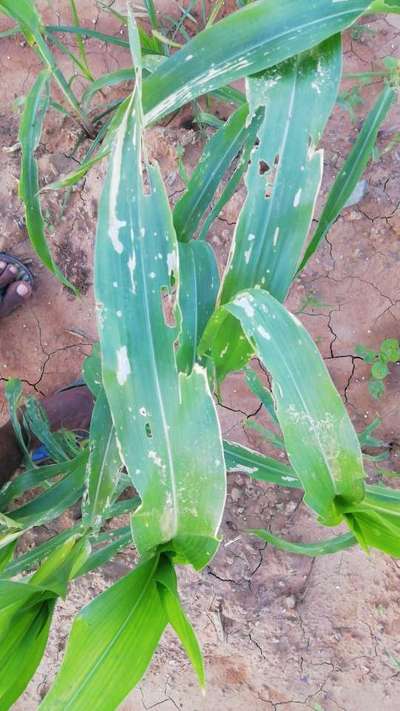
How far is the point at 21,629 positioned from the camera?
2.38 ft

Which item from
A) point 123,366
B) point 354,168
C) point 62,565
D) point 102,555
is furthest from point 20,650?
point 354,168

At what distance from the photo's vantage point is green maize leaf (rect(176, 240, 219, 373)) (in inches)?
31.5

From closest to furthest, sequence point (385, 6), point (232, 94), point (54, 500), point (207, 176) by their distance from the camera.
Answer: point (385, 6) → point (207, 176) → point (54, 500) → point (232, 94)

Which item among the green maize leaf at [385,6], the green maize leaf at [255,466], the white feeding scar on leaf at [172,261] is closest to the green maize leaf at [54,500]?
the green maize leaf at [255,466]

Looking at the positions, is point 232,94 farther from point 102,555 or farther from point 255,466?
point 102,555

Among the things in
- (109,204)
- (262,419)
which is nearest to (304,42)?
(109,204)

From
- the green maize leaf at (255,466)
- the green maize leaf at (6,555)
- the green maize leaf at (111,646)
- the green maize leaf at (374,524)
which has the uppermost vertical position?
the green maize leaf at (111,646)

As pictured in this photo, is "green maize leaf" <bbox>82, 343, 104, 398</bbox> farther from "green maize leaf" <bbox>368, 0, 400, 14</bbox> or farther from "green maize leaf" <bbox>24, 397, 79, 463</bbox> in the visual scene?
"green maize leaf" <bbox>368, 0, 400, 14</bbox>

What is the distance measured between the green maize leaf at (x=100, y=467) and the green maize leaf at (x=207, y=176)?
304mm

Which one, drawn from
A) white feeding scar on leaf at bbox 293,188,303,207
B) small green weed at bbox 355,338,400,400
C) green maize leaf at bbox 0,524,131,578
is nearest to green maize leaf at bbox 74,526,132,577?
green maize leaf at bbox 0,524,131,578

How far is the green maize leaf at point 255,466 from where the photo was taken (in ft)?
3.14

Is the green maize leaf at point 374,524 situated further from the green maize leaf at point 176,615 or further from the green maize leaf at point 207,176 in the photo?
the green maize leaf at point 207,176

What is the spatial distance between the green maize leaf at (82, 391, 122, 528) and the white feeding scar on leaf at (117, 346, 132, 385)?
10.0 inches

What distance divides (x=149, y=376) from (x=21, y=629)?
0.36 metres
